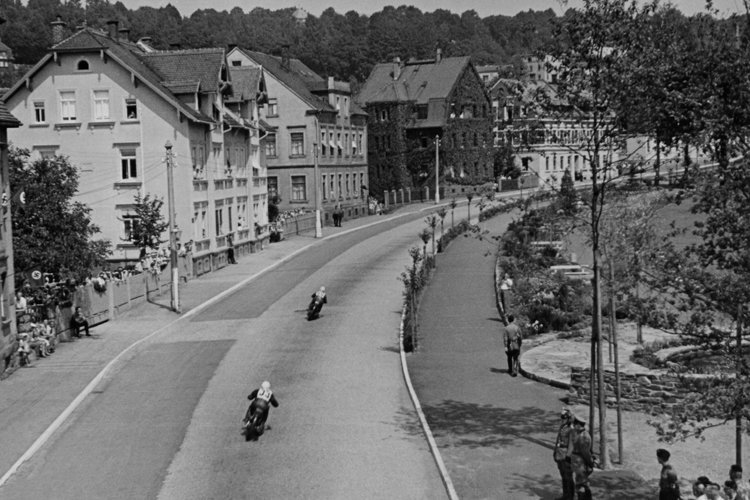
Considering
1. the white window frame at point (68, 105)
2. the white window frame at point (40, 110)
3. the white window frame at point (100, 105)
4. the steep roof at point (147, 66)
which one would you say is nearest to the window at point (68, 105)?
the white window frame at point (68, 105)

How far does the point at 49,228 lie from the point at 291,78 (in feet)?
148

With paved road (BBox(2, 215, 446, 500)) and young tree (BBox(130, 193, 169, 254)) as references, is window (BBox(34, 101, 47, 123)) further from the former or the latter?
paved road (BBox(2, 215, 446, 500))

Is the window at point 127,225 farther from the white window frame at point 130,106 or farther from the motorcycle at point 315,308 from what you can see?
the motorcycle at point 315,308

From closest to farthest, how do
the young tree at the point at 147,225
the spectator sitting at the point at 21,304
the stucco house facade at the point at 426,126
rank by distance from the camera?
the spectator sitting at the point at 21,304, the young tree at the point at 147,225, the stucco house facade at the point at 426,126

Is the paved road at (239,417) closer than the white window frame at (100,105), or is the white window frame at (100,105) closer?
the paved road at (239,417)

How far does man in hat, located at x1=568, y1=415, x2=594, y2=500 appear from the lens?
18797mm

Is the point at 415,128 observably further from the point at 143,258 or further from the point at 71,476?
the point at 71,476

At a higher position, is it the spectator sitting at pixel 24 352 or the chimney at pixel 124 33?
the chimney at pixel 124 33

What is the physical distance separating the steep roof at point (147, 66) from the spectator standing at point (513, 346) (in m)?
28.9

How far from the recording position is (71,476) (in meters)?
21.8

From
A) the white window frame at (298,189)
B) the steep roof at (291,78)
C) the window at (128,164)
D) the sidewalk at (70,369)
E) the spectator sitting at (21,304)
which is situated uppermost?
the steep roof at (291,78)

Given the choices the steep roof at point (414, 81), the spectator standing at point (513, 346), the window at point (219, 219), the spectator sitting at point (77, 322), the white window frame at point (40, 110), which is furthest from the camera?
the steep roof at point (414, 81)

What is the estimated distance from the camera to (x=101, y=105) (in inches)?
2151

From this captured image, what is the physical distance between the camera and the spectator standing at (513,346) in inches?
1164
